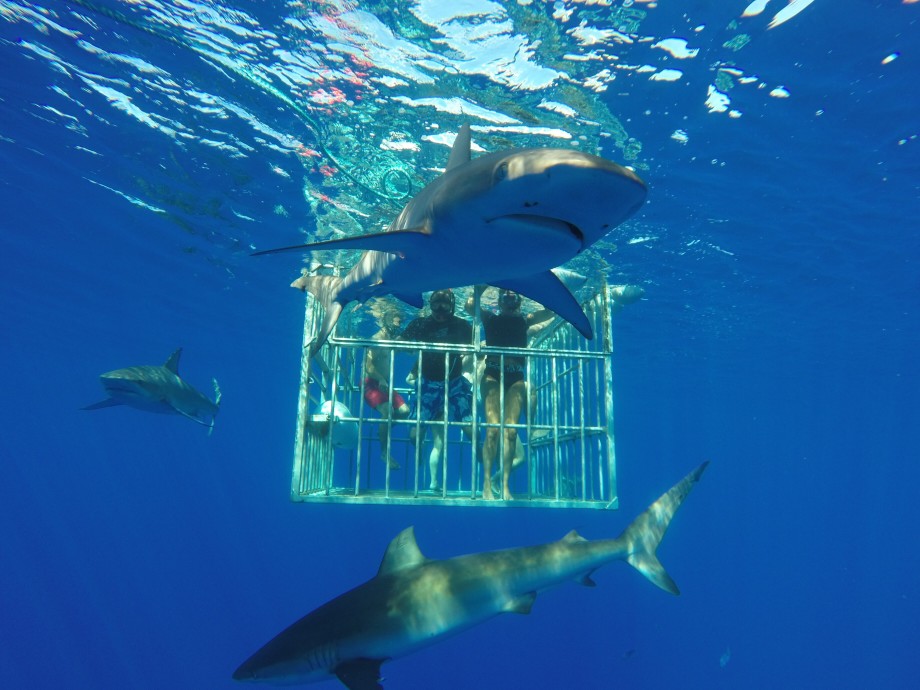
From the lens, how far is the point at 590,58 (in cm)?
789

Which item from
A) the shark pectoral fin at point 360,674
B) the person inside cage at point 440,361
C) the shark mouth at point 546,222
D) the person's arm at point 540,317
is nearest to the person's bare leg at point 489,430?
the person inside cage at point 440,361

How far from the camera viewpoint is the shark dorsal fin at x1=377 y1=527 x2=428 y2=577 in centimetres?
541

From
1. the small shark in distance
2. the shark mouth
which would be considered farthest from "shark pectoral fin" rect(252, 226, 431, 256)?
the small shark in distance

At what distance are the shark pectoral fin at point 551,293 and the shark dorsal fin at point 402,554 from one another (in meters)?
2.71

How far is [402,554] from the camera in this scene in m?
5.48

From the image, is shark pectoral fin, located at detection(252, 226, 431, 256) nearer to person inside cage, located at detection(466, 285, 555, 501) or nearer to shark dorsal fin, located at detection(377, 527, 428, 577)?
shark dorsal fin, located at detection(377, 527, 428, 577)

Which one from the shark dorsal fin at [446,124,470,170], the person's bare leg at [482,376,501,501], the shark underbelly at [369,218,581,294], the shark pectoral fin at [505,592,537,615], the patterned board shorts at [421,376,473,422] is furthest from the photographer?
the patterned board shorts at [421,376,473,422]

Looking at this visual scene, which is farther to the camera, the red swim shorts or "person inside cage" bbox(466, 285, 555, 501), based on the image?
the red swim shorts

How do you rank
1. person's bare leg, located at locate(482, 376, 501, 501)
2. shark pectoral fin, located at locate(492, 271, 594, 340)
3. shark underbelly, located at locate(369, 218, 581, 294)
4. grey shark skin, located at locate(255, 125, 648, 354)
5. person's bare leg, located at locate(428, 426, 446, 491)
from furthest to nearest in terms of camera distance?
person's bare leg, located at locate(428, 426, 446, 491), person's bare leg, located at locate(482, 376, 501, 501), shark pectoral fin, located at locate(492, 271, 594, 340), shark underbelly, located at locate(369, 218, 581, 294), grey shark skin, located at locate(255, 125, 648, 354)

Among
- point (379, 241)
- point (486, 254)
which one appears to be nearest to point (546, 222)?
point (486, 254)

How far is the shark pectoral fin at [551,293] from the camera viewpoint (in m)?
4.23

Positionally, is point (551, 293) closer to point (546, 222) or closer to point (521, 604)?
point (546, 222)

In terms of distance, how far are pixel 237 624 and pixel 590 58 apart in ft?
139

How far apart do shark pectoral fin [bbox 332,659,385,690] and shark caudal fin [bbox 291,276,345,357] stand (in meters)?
3.25
